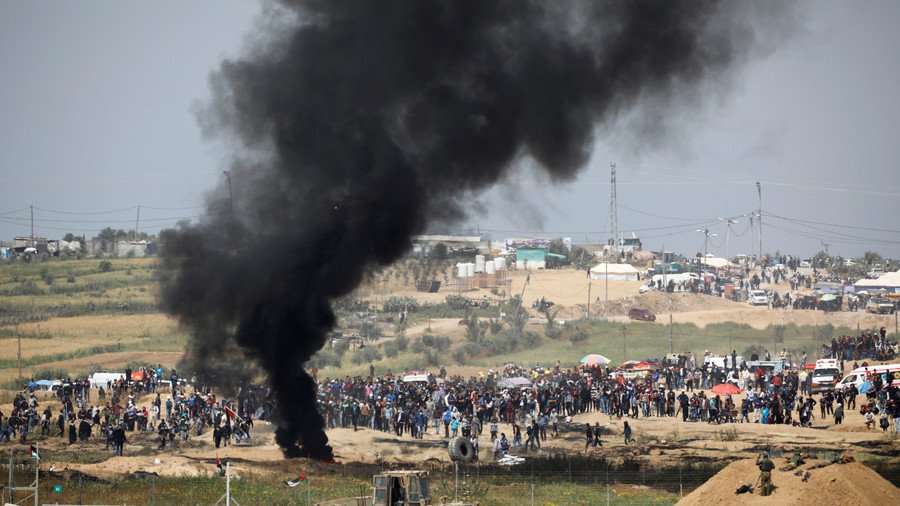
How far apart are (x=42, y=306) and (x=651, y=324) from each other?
176 ft

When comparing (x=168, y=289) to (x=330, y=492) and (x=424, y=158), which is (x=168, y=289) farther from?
(x=330, y=492)

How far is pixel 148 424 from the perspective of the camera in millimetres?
57406

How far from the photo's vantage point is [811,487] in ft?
101

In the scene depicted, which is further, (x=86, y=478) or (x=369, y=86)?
(x=369, y=86)

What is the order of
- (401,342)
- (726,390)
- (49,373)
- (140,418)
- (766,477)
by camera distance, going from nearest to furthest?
(766,477) < (140,418) < (726,390) < (49,373) < (401,342)

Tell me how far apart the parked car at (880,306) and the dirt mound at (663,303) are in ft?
40.6

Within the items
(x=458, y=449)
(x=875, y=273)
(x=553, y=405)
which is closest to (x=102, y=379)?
(x=553, y=405)

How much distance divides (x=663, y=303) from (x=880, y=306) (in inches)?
759

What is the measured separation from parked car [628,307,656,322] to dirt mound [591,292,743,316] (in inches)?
154

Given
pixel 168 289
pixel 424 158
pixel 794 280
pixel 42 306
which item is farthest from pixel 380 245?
pixel 794 280

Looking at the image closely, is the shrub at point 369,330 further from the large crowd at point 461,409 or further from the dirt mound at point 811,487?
the dirt mound at point 811,487

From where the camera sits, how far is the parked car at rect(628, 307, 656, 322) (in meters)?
103

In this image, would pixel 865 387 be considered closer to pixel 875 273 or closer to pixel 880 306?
pixel 880 306

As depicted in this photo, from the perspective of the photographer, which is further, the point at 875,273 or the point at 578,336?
the point at 875,273
